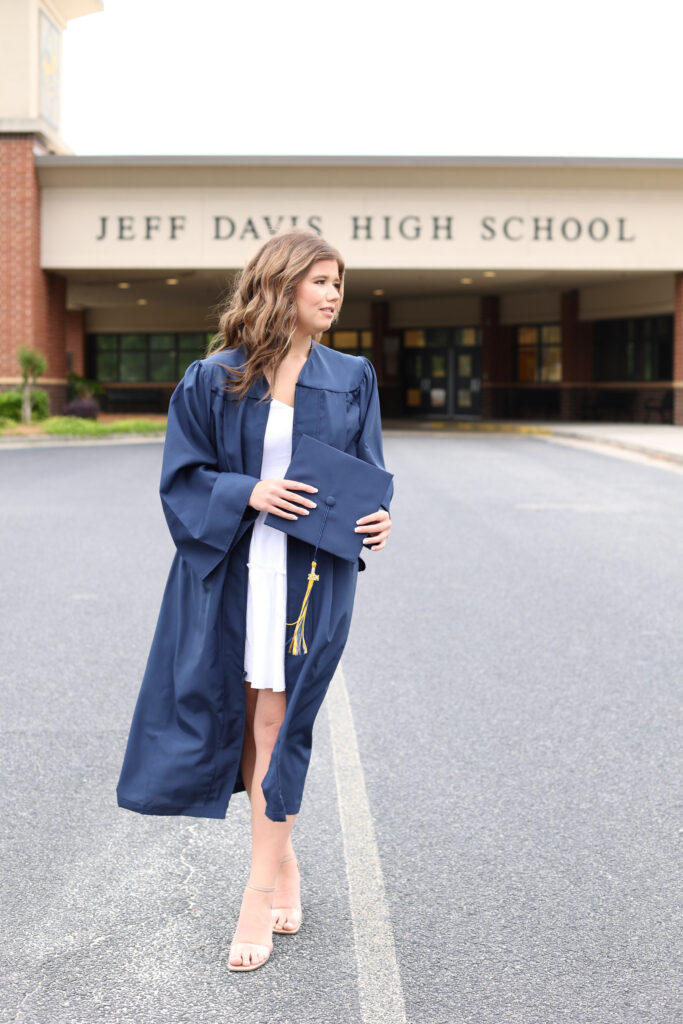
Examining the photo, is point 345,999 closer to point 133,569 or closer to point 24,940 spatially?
point 24,940

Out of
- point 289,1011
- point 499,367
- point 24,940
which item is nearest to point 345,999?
point 289,1011

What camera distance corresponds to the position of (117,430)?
2825 cm

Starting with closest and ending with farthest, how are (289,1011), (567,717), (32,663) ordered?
(289,1011)
(567,717)
(32,663)

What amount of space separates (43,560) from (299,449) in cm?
732

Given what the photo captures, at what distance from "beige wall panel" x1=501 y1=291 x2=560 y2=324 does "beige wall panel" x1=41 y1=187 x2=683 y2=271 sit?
786cm

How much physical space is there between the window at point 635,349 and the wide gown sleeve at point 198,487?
32969 millimetres

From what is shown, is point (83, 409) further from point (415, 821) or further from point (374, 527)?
point (374, 527)

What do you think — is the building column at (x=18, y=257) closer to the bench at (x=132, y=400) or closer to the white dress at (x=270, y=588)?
the bench at (x=132, y=400)

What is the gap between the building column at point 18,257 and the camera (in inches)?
1167

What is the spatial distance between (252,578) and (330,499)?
0.32m

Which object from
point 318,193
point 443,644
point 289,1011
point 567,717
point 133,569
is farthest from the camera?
point 318,193

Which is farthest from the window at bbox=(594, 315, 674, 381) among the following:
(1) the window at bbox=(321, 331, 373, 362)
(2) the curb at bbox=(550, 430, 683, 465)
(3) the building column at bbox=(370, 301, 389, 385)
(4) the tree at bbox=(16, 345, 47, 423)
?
(4) the tree at bbox=(16, 345, 47, 423)

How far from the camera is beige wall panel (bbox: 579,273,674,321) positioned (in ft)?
113

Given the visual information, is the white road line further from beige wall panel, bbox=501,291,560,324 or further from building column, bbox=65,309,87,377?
building column, bbox=65,309,87,377
